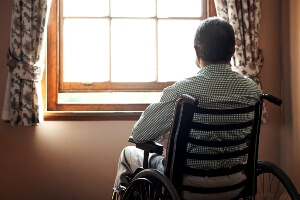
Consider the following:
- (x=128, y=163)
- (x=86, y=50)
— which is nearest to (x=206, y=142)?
(x=128, y=163)

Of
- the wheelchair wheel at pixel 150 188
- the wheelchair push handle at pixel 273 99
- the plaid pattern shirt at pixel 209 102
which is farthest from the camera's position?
the wheelchair push handle at pixel 273 99

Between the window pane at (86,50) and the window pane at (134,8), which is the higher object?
the window pane at (134,8)

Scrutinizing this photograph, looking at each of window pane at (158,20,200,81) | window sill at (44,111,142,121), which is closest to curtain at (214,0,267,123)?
window pane at (158,20,200,81)

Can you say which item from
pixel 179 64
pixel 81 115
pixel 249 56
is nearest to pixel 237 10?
pixel 249 56

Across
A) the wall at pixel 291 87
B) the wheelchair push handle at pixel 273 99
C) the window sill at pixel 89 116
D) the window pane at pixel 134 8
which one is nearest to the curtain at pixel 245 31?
the wall at pixel 291 87

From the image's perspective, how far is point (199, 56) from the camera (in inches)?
74.6

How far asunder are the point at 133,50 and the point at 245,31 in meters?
0.80

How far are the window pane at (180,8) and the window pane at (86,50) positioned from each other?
407mm

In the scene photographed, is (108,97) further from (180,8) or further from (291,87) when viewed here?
(291,87)

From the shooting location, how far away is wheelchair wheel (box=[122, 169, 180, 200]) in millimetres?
1655

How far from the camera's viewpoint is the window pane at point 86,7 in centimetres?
328

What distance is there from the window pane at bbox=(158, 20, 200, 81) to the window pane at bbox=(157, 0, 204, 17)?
0.17 feet

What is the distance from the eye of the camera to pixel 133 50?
3328mm

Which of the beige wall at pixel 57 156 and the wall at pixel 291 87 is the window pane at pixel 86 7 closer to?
the beige wall at pixel 57 156
